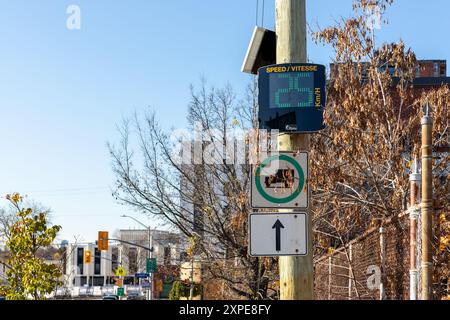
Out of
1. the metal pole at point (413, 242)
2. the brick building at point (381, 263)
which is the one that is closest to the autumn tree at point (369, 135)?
the brick building at point (381, 263)

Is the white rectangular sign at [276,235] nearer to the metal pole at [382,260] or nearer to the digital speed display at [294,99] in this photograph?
the digital speed display at [294,99]

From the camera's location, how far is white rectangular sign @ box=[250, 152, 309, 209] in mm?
6926

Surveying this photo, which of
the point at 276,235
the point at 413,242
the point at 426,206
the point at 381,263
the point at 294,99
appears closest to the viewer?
the point at 276,235

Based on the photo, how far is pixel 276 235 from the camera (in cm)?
672

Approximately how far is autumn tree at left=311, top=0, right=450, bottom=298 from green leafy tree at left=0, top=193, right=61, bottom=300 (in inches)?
556

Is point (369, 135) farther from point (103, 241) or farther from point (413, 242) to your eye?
point (103, 241)

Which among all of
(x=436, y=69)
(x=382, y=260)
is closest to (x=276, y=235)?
(x=382, y=260)

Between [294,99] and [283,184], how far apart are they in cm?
84

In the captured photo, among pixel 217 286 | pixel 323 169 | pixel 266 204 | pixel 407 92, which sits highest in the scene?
→ pixel 407 92

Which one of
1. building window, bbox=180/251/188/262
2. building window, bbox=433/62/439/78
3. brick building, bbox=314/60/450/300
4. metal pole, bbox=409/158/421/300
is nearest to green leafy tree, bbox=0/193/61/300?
building window, bbox=180/251/188/262

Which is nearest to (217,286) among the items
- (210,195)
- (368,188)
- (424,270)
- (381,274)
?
(210,195)

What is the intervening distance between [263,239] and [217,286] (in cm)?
1935
